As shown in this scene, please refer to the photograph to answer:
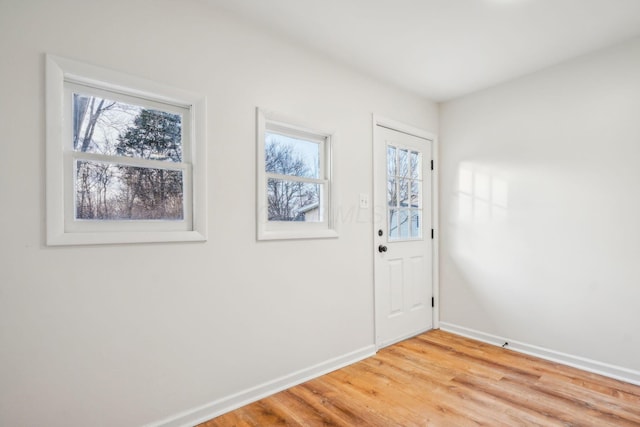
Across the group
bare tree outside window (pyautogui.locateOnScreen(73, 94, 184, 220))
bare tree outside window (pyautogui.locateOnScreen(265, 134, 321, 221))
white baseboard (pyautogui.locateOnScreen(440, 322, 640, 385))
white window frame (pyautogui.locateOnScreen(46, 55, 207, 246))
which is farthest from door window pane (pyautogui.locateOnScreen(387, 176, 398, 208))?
bare tree outside window (pyautogui.locateOnScreen(73, 94, 184, 220))

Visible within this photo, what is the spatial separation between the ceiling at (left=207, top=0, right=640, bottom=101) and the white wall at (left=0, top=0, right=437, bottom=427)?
195 mm

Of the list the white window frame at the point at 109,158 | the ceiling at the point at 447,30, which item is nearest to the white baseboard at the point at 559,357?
the ceiling at the point at 447,30

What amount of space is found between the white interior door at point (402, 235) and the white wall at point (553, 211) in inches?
9.9

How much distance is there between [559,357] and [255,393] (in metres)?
2.45

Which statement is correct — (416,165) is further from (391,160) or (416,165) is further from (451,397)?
(451,397)

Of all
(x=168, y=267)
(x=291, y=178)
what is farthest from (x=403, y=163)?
(x=168, y=267)

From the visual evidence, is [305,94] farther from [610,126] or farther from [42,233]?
[610,126]

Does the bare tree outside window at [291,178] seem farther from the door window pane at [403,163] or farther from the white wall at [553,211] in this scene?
the white wall at [553,211]

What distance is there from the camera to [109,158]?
1.68m

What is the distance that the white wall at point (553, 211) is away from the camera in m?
2.40

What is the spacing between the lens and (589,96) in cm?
256

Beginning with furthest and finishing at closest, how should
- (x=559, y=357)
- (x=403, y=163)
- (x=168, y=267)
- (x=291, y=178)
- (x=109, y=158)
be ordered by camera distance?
(x=403, y=163) → (x=559, y=357) → (x=291, y=178) → (x=168, y=267) → (x=109, y=158)

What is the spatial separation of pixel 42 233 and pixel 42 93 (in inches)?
25.1

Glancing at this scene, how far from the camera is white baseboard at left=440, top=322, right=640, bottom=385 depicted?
7.80 ft
